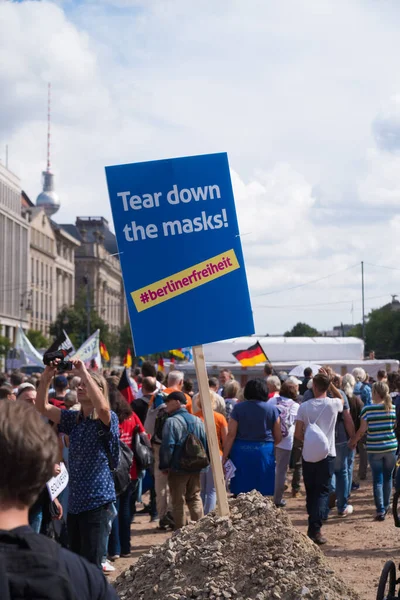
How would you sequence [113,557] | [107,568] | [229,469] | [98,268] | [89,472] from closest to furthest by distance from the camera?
[89,472], [107,568], [229,469], [113,557], [98,268]

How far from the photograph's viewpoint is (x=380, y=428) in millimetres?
11758

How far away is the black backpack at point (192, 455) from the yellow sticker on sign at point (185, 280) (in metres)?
3.72

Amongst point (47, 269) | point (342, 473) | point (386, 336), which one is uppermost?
point (47, 269)

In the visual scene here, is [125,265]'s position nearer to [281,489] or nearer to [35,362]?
[281,489]

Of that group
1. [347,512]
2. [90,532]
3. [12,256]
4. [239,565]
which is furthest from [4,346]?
[239,565]

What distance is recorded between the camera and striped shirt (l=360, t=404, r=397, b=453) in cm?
1176

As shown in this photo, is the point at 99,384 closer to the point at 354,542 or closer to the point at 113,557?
the point at 113,557

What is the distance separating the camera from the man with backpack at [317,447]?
1005 cm

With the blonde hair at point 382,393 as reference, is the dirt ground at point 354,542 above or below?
below

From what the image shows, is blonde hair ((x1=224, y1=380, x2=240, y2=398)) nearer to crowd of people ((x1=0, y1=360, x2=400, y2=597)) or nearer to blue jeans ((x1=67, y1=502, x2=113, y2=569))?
crowd of people ((x1=0, y1=360, x2=400, y2=597))

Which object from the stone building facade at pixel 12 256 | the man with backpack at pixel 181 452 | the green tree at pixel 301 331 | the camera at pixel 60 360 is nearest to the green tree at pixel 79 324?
the stone building facade at pixel 12 256

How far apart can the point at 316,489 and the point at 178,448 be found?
4.94 feet

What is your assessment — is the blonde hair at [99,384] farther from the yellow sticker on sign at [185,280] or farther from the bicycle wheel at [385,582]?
the bicycle wheel at [385,582]

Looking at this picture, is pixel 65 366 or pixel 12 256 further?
pixel 12 256
